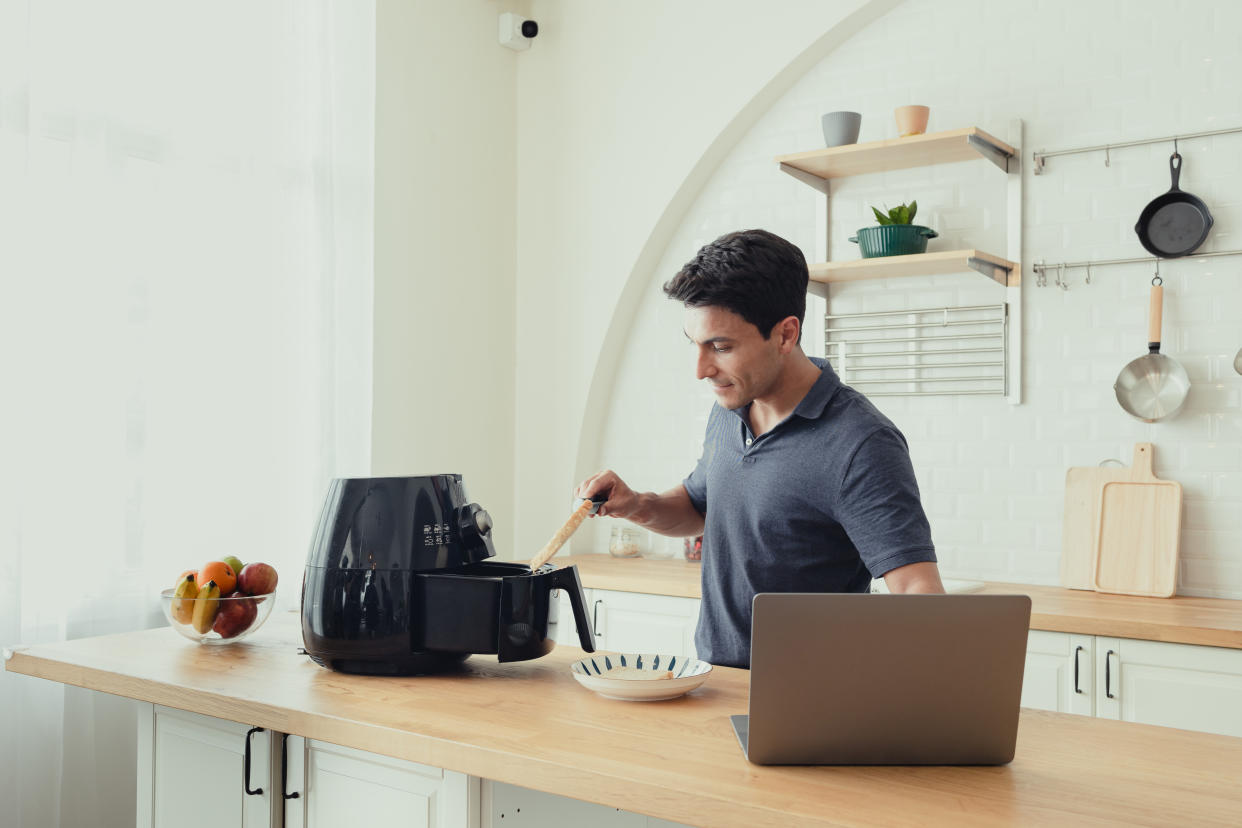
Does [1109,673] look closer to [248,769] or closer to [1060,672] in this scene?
[1060,672]

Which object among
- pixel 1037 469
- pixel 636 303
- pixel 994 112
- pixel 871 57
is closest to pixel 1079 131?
pixel 994 112

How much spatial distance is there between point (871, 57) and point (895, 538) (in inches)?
96.0

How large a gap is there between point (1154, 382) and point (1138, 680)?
3.17ft

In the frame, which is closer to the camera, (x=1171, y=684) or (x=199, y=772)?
(x=199, y=772)

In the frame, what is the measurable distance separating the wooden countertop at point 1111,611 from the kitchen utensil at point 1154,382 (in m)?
0.56

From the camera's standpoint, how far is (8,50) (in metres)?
2.68

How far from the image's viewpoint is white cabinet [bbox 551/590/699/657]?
3.38 metres

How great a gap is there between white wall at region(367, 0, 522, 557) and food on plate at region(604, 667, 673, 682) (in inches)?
82.2

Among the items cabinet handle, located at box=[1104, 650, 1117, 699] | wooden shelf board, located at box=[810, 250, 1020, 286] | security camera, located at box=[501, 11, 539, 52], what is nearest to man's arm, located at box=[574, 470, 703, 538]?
cabinet handle, located at box=[1104, 650, 1117, 699]

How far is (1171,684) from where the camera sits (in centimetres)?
262

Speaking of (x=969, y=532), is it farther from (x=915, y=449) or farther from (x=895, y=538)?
(x=895, y=538)

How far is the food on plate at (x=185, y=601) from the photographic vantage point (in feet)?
6.94

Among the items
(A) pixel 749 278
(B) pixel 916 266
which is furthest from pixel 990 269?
(A) pixel 749 278

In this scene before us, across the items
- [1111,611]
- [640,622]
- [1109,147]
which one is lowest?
[640,622]
